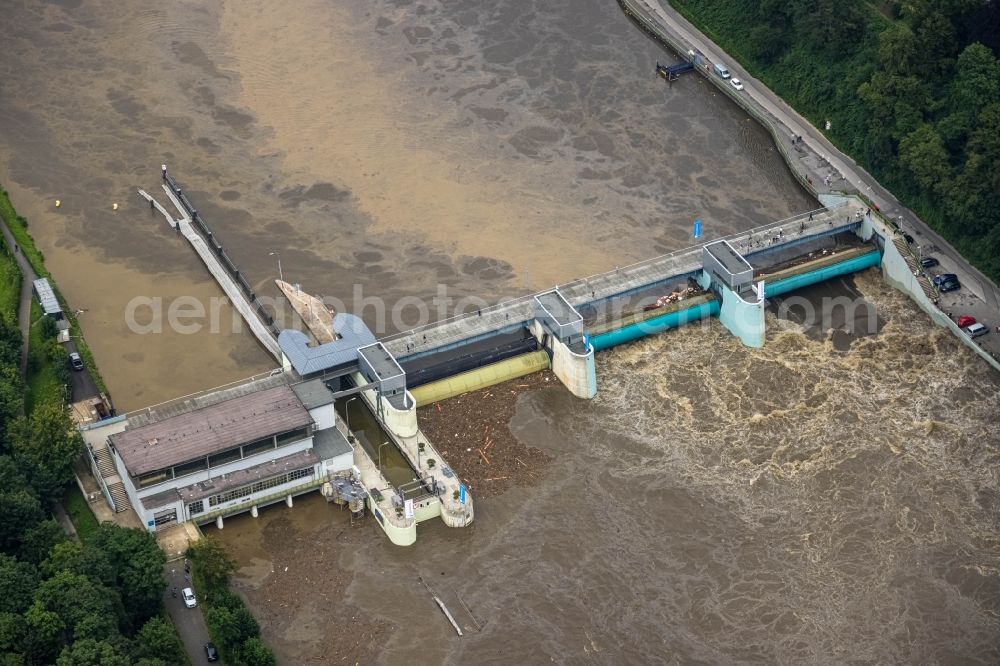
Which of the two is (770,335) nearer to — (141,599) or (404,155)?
(404,155)

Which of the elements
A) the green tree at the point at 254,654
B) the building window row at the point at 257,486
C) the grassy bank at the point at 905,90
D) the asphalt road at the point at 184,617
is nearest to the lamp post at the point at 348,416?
the building window row at the point at 257,486

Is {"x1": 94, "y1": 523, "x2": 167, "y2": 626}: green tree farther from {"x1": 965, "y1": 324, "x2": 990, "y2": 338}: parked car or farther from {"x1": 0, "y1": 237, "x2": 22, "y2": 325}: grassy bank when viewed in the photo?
{"x1": 965, "y1": 324, "x2": 990, "y2": 338}: parked car

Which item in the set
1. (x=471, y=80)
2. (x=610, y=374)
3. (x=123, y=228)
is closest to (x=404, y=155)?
(x=471, y=80)

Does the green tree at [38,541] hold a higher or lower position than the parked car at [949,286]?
lower

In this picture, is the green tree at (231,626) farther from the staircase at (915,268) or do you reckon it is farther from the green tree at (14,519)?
the staircase at (915,268)

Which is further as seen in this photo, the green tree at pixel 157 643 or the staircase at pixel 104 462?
the staircase at pixel 104 462

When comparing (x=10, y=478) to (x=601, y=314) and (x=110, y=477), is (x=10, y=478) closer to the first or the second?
(x=110, y=477)
